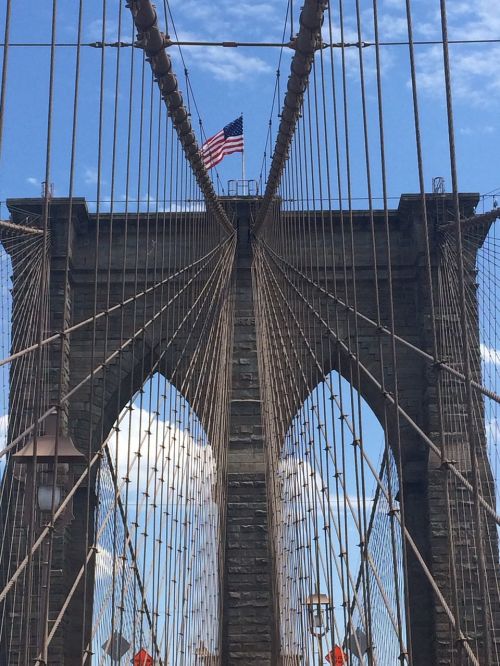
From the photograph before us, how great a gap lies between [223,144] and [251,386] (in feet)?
12.3

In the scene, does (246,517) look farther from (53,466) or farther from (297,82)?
(53,466)

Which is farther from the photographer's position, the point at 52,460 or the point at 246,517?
the point at 246,517

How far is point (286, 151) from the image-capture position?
15.1m

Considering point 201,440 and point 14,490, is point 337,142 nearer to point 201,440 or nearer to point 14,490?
point 201,440

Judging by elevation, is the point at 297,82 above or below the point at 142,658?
above

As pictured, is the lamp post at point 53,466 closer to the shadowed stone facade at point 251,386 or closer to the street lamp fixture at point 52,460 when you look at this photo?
the street lamp fixture at point 52,460

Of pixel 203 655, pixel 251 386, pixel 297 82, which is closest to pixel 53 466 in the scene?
pixel 297 82

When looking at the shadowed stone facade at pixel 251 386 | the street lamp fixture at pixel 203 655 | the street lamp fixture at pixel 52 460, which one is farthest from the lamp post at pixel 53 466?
the shadowed stone facade at pixel 251 386

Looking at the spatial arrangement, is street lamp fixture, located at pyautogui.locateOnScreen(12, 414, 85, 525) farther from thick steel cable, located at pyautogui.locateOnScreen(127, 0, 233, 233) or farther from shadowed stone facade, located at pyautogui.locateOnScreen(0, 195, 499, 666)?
shadowed stone facade, located at pyautogui.locateOnScreen(0, 195, 499, 666)

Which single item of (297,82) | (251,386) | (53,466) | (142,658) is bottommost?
(142,658)

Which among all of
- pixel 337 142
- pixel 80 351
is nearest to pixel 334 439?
pixel 337 142

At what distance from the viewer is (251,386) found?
1953cm

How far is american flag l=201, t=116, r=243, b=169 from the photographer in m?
19.2

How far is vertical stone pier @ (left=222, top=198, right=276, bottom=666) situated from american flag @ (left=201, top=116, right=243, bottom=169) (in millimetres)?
1734
